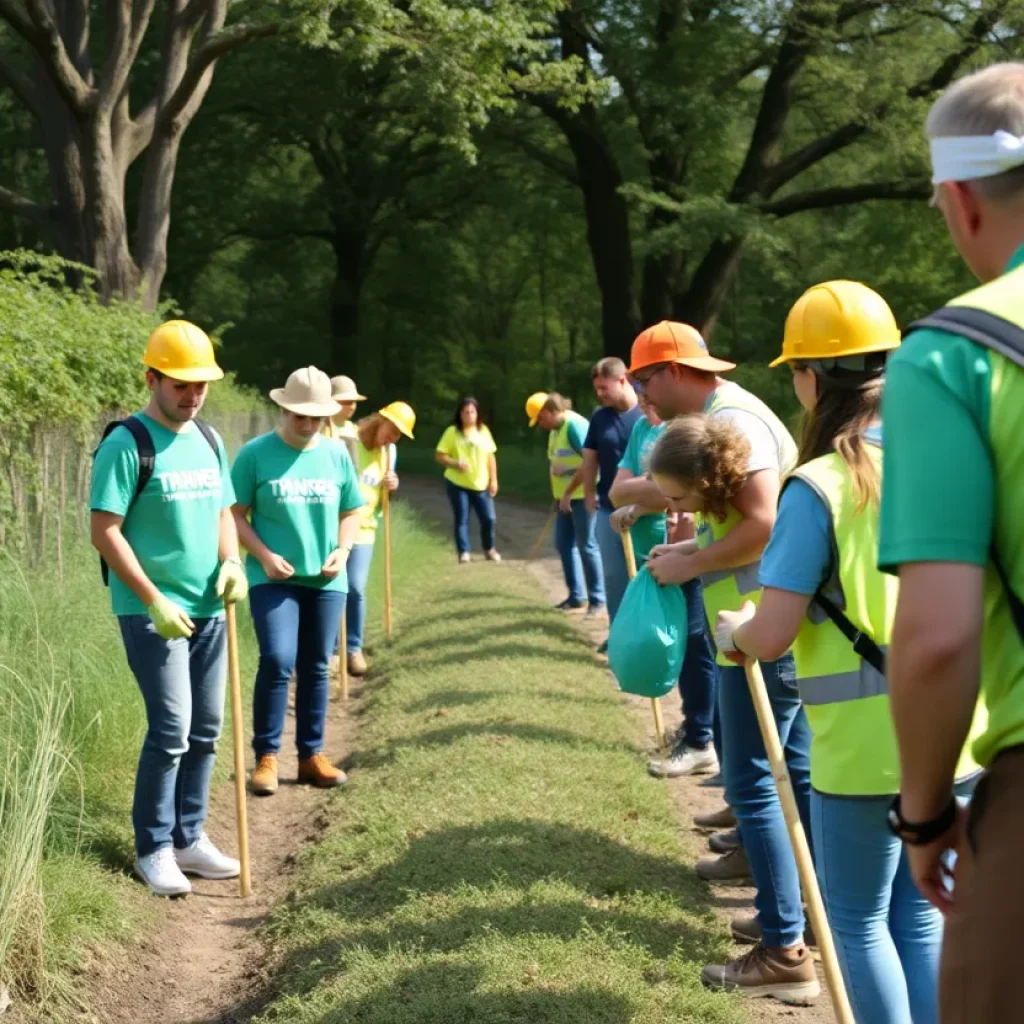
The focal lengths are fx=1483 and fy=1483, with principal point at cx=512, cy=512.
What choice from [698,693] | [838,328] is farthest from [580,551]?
[838,328]

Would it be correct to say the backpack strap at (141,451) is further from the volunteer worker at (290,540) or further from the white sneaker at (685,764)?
the white sneaker at (685,764)

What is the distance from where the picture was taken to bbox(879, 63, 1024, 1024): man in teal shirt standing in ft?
6.32

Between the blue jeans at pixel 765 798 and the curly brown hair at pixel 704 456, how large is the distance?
0.64 meters

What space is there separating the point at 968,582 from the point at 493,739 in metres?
6.45

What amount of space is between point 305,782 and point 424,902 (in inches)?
108

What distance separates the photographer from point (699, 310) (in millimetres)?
26297

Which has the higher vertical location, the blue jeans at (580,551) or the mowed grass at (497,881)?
the blue jeans at (580,551)

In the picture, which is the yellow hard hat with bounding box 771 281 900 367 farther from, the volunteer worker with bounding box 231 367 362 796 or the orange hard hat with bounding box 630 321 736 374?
the volunteer worker with bounding box 231 367 362 796

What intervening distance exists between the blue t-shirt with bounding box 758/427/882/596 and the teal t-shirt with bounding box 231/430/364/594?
174 inches

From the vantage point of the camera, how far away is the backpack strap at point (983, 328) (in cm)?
193

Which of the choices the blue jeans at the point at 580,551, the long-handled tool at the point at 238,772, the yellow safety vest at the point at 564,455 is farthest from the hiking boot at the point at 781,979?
the yellow safety vest at the point at 564,455

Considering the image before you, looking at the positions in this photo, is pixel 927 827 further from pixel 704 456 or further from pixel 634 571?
pixel 634 571

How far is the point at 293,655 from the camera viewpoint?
7773mm

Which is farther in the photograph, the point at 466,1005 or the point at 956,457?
the point at 466,1005
